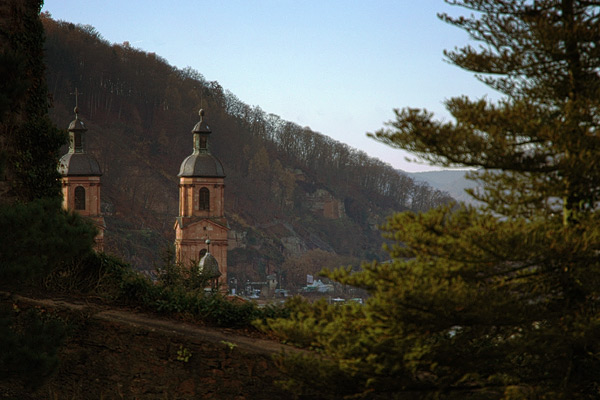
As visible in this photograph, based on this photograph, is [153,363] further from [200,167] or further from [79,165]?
[79,165]

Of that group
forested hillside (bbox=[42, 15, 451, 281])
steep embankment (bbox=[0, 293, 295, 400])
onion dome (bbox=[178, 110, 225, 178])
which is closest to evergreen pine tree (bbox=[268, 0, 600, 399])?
steep embankment (bbox=[0, 293, 295, 400])

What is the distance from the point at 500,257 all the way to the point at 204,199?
36168mm

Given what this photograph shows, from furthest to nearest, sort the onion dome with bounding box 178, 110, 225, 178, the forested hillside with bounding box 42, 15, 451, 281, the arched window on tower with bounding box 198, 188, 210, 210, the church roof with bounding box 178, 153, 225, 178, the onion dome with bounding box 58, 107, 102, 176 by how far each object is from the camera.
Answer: the forested hillside with bounding box 42, 15, 451, 281
the onion dome with bounding box 58, 107, 102, 176
the arched window on tower with bounding box 198, 188, 210, 210
the church roof with bounding box 178, 153, 225, 178
the onion dome with bounding box 178, 110, 225, 178

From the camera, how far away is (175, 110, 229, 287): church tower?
4062 centimetres

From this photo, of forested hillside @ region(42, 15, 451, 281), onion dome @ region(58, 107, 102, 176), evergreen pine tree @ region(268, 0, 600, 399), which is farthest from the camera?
forested hillside @ region(42, 15, 451, 281)

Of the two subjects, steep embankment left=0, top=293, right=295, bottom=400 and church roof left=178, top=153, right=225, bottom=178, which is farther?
church roof left=178, top=153, right=225, bottom=178

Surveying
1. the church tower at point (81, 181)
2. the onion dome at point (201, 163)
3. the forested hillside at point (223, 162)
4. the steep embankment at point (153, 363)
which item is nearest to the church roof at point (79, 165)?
the church tower at point (81, 181)

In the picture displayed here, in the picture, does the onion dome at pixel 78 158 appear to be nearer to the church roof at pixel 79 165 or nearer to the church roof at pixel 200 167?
the church roof at pixel 79 165

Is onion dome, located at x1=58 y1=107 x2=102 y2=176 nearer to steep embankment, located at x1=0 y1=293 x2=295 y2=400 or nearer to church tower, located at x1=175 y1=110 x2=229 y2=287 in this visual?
church tower, located at x1=175 y1=110 x2=229 y2=287

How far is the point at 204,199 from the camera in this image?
40969 millimetres

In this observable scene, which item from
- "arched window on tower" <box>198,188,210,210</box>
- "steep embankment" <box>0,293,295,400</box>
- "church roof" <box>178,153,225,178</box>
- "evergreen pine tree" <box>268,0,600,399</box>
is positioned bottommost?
"steep embankment" <box>0,293,295,400</box>

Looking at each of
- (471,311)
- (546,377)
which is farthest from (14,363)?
(546,377)

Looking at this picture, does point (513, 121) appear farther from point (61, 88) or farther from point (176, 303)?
point (61, 88)

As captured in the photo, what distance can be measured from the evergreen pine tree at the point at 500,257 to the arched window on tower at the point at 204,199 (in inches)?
1381
